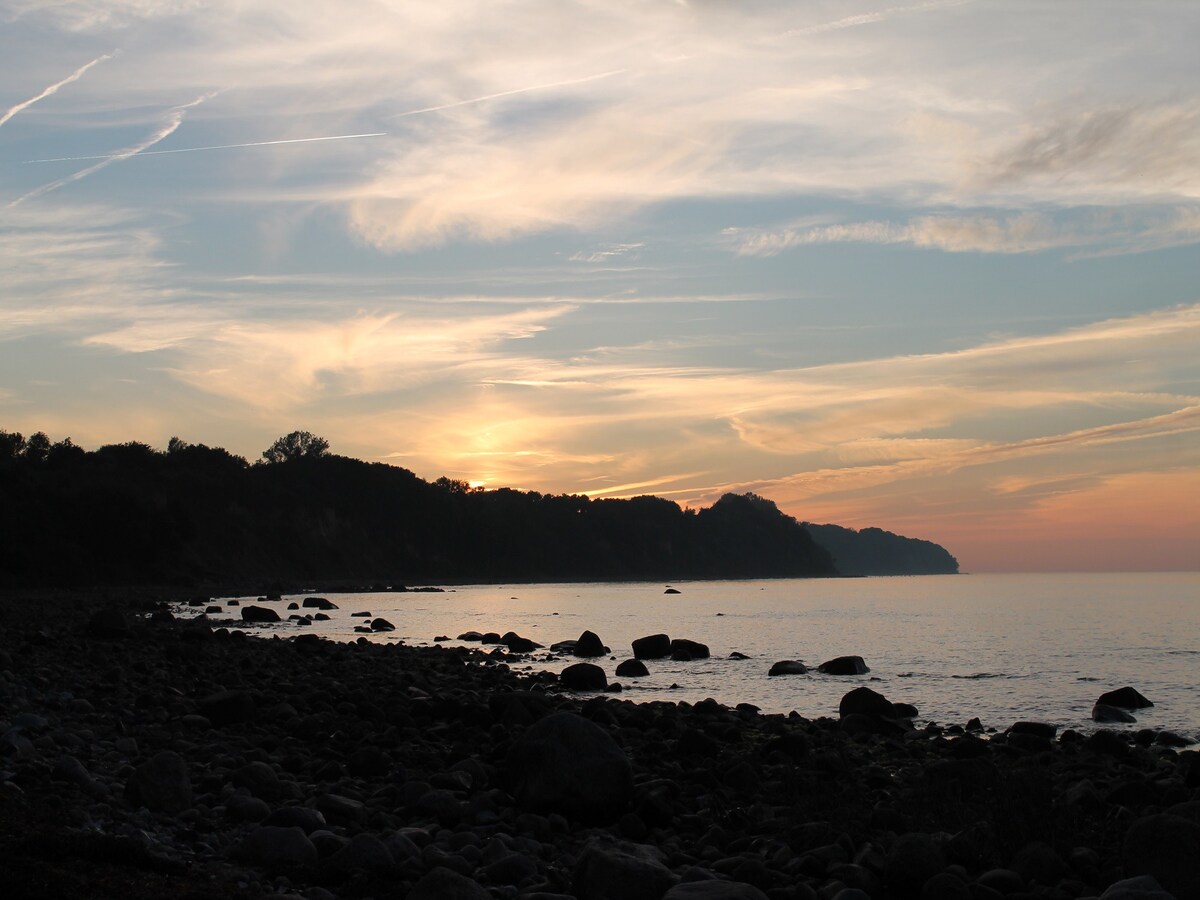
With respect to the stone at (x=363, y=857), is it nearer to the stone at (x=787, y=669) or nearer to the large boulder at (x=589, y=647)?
the stone at (x=787, y=669)

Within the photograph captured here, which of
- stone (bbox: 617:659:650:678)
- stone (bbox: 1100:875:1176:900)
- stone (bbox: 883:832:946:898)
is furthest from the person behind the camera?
stone (bbox: 617:659:650:678)

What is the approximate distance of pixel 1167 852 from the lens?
10883 mm

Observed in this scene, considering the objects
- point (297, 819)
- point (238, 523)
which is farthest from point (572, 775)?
point (238, 523)

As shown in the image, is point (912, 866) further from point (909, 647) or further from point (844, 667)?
point (909, 647)

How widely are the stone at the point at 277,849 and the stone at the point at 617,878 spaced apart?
2.76m

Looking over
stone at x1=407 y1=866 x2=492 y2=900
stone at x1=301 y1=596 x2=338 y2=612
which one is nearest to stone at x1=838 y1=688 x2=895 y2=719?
stone at x1=407 y1=866 x2=492 y2=900

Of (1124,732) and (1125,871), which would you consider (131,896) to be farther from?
(1124,732)

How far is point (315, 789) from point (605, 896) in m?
5.76

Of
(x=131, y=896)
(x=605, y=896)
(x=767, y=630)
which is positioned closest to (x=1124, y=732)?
(x=605, y=896)

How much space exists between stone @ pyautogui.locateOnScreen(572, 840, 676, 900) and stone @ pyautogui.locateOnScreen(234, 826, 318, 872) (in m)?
2.76

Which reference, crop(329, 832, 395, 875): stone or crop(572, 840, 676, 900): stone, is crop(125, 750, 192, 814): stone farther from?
crop(572, 840, 676, 900): stone

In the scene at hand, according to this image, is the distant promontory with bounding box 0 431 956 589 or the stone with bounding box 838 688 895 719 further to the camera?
the distant promontory with bounding box 0 431 956 589

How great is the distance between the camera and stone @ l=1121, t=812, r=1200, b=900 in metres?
10.6

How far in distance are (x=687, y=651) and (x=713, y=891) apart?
3653cm
